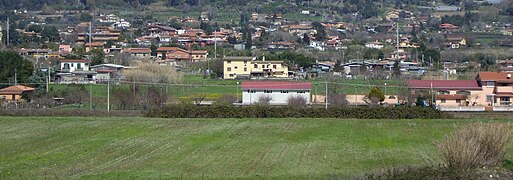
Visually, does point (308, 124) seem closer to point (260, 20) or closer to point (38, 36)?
point (38, 36)

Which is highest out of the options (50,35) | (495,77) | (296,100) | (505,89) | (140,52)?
(50,35)

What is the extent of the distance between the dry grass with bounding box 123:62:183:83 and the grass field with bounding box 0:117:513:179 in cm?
1476

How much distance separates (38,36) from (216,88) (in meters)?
42.6

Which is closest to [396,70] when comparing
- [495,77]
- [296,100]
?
[495,77]

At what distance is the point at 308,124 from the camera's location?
78.3 ft

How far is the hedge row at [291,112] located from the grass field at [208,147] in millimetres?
1101

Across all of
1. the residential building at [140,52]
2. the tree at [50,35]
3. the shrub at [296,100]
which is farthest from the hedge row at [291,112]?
the tree at [50,35]

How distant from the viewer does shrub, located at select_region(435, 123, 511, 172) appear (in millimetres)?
12016

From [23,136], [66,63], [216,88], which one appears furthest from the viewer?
[66,63]

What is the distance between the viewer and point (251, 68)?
49750 mm

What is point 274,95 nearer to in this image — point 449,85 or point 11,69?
point 449,85

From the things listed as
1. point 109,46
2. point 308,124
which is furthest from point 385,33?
point 308,124

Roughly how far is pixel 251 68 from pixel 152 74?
32.6 ft

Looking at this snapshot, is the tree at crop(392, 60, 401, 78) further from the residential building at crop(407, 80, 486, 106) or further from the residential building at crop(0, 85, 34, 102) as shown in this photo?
the residential building at crop(0, 85, 34, 102)
